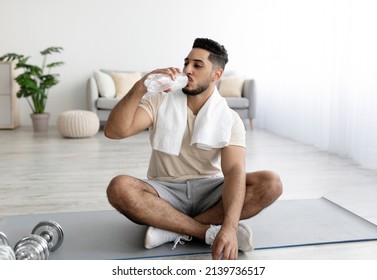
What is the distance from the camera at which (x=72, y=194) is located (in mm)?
2752

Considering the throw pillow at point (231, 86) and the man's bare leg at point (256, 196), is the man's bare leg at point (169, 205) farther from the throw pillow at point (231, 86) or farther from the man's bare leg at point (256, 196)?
the throw pillow at point (231, 86)

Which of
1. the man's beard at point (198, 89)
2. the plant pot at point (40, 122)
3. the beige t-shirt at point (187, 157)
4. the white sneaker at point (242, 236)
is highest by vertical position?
the man's beard at point (198, 89)

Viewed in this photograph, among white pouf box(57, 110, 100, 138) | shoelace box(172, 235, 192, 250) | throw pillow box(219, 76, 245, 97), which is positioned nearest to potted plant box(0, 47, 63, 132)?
white pouf box(57, 110, 100, 138)

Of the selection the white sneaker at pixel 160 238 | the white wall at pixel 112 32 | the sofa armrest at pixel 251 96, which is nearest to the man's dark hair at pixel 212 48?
the white sneaker at pixel 160 238

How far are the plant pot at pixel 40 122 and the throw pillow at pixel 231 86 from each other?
226 cm

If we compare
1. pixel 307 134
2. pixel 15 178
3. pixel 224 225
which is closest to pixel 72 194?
pixel 15 178

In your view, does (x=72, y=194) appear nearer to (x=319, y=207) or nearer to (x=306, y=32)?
(x=319, y=207)

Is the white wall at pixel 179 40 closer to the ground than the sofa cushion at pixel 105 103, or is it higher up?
higher up

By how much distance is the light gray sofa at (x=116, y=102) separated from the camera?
18.7ft

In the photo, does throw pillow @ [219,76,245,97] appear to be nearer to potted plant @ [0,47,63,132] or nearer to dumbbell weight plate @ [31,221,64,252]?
potted plant @ [0,47,63,132]

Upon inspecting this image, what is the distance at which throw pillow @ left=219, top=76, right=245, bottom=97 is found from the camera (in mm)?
6008

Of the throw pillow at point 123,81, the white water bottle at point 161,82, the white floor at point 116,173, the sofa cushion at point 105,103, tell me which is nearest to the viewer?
the white water bottle at point 161,82
